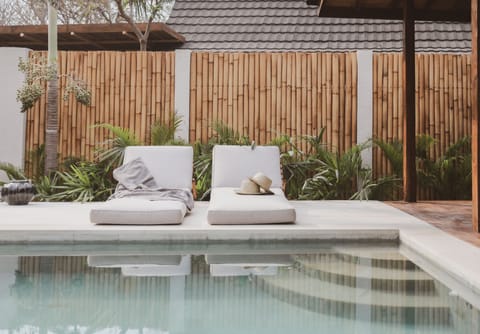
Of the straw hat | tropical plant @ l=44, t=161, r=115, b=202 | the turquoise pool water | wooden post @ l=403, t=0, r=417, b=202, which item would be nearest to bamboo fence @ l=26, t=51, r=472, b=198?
tropical plant @ l=44, t=161, r=115, b=202

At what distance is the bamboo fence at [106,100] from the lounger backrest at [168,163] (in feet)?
5.03

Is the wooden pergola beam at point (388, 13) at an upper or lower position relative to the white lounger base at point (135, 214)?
upper

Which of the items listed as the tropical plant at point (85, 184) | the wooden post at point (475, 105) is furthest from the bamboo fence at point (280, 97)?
the wooden post at point (475, 105)

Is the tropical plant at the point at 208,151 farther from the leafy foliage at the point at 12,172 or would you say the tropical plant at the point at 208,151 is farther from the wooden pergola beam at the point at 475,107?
the wooden pergola beam at the point at 475,107

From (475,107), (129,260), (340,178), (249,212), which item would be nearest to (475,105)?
(475,107)

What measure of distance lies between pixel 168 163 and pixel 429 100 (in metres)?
3.84

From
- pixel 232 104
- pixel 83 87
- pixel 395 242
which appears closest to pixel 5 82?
pixel 83 87

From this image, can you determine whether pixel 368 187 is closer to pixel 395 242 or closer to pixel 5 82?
pixel 395 242

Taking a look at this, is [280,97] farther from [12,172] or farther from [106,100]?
[12,172]

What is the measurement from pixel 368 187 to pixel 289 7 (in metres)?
6.22

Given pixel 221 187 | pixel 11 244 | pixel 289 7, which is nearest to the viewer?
pixel 11 244

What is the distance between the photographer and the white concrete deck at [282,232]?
4.05m

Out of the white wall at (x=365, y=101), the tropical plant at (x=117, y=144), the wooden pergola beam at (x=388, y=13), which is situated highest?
the wooden pergola beam at (x=388, y=13)

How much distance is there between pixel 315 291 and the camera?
11.4 ft
